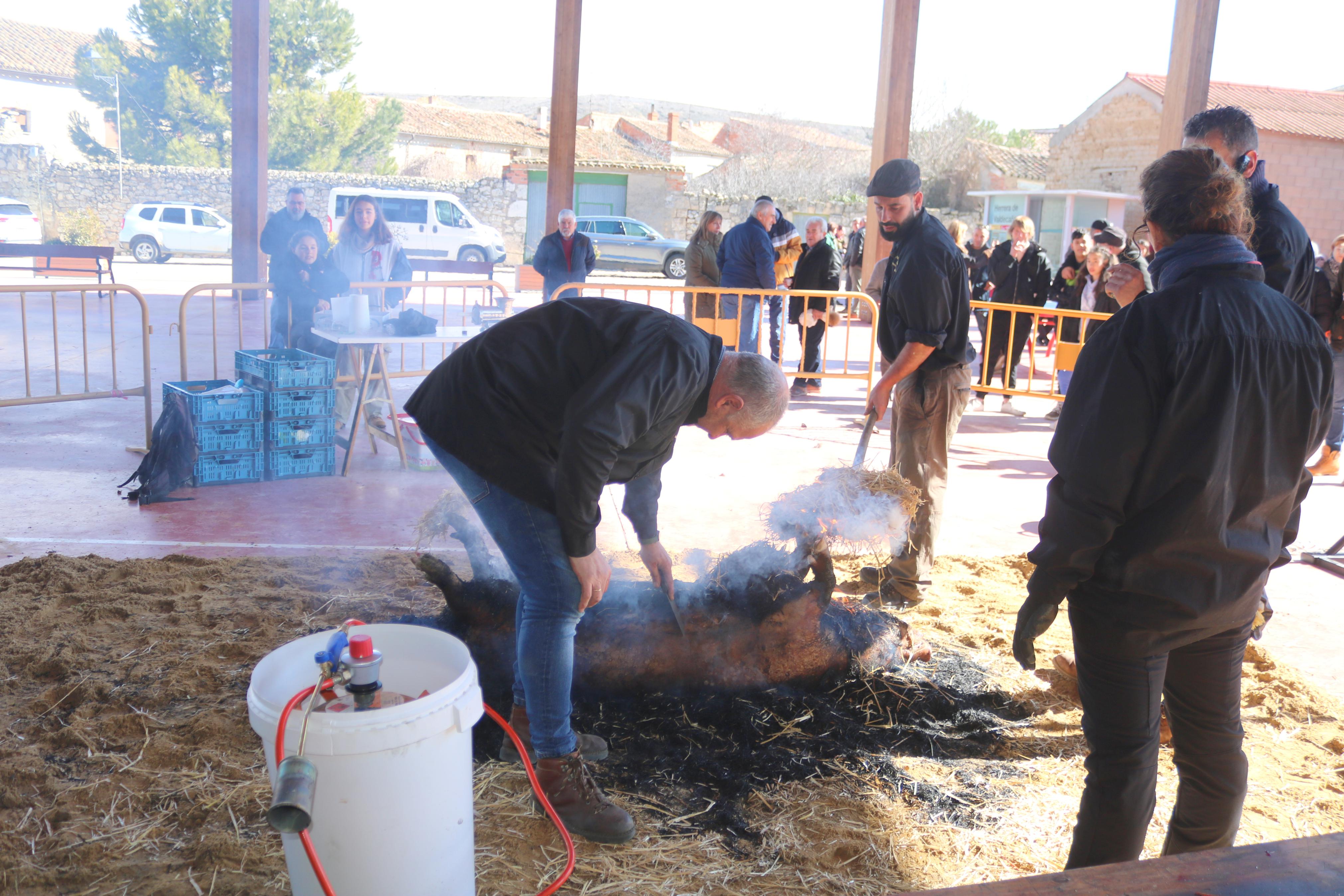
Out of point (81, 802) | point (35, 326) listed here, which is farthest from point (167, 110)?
point (81, 802)

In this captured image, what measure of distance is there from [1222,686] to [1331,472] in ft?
17.5

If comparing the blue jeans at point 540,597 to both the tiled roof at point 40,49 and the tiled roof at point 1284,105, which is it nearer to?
the tiled roof at point 1284,105

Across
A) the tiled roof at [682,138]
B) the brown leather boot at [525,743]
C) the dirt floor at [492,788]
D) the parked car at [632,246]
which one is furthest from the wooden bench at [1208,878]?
the tiled roof at [682,138]

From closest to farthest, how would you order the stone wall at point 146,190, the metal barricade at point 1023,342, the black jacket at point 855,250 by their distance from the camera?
the metal barricade at point 1023,342
the black jacket at point 855,250
the stone wall at point 146,190

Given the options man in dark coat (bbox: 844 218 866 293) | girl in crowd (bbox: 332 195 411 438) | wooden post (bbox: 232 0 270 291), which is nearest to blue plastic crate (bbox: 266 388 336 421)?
girl in crowd (bbox: 332 195 411 438)

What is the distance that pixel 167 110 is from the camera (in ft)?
138

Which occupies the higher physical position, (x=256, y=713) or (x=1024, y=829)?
(x=256, y=713)

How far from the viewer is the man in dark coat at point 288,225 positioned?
9.44 metres

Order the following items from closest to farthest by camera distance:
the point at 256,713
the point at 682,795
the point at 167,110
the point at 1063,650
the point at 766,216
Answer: the point at 256,713
the point at 682,795
the point at 1063,650
the point at 766,216
the point at 167,110

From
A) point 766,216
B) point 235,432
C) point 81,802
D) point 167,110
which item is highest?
point 167,110

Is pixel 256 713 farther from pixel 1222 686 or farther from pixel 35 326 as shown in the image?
pixel 35 326

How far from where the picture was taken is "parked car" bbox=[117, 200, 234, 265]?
86.8 feet

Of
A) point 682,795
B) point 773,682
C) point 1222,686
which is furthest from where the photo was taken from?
point 773,682

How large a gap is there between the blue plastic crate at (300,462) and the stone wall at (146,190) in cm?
2972
